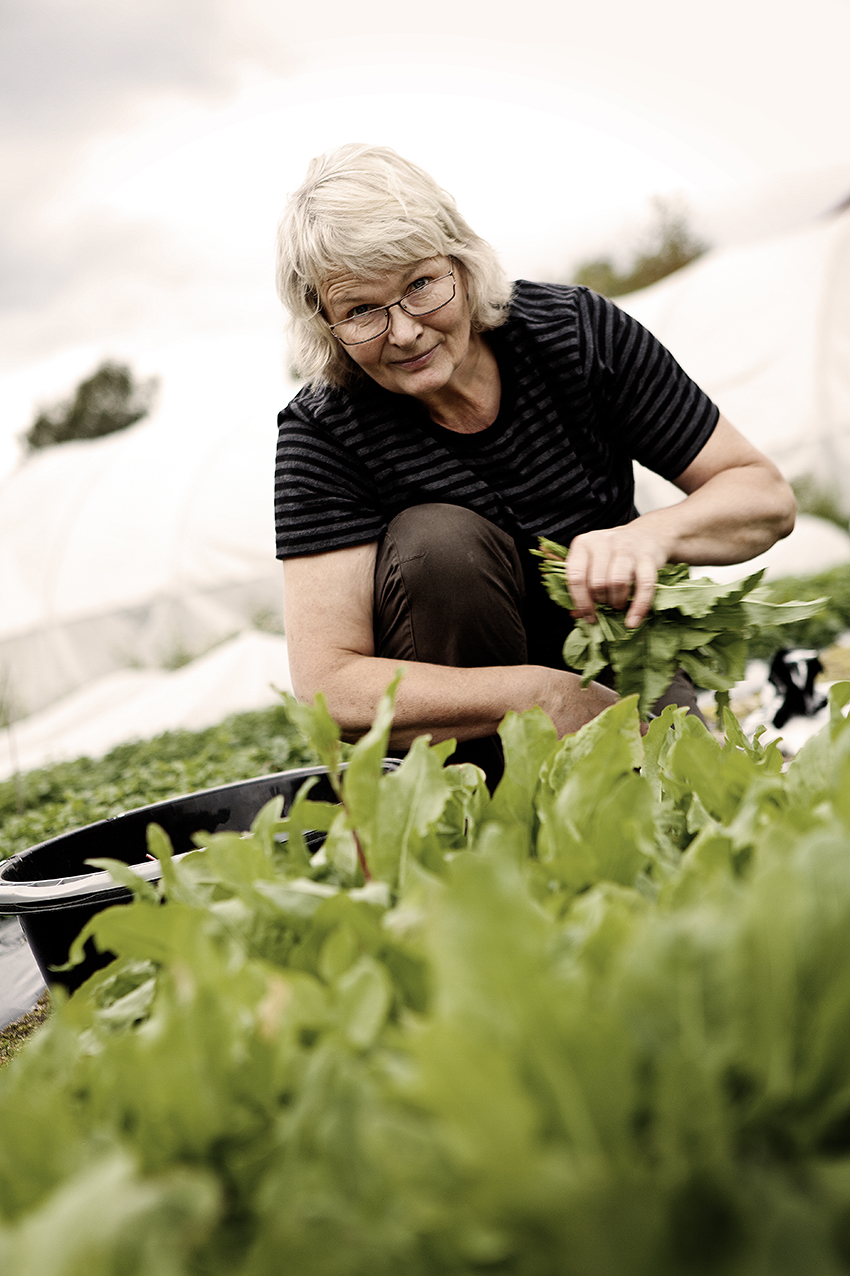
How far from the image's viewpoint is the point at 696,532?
6.19ft

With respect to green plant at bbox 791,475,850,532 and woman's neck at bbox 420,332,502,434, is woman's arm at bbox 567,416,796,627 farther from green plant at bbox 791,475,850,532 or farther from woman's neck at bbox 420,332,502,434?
green plant at bbox 791,475,850,532

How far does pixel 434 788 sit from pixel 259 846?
0.46ft

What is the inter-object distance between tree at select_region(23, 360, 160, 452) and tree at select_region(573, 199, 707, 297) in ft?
32.9

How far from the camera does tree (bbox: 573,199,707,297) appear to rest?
53.1 ft

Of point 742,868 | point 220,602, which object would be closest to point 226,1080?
point 742,868

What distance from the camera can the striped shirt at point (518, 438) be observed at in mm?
2047

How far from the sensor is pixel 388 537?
6.57 ft

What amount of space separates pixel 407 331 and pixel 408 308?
5 cm

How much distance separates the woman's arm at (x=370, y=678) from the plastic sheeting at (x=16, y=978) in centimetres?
86

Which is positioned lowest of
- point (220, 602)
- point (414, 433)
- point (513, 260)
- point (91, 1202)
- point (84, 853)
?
point (220, 602)

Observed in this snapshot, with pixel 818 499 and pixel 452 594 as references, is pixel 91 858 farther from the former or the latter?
pixel 818 499

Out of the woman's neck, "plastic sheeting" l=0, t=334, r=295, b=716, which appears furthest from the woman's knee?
"plastic sheeting" l=0, t=334, r=295, b=716

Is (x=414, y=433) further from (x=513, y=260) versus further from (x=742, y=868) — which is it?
(x=513, y=260)

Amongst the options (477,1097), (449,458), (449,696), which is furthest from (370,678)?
(477,1097)
